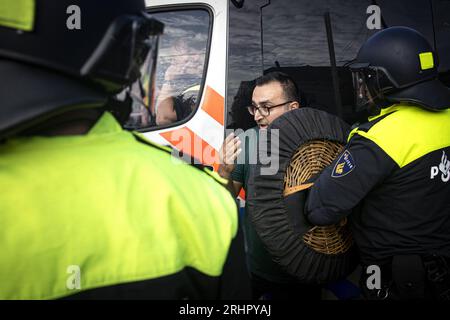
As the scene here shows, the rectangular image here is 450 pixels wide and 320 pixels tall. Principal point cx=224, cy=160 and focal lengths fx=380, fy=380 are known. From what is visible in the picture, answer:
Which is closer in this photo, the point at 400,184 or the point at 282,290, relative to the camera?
the point at 400,184

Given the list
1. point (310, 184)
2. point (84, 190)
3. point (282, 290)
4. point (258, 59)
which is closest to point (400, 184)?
point (310, 184)

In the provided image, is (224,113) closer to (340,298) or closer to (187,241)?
(340,298)

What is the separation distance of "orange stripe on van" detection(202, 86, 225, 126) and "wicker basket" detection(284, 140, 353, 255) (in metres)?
0.64

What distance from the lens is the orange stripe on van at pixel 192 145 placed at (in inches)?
89.7

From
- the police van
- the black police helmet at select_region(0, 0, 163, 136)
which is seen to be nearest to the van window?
the police van

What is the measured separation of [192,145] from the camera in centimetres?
233

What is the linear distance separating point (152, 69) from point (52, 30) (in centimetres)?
35

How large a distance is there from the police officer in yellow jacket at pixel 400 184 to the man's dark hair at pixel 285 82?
0.63 meters

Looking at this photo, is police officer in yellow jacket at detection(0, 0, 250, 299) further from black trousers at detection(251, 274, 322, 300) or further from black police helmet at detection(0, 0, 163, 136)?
black trousers at detection(251, 274, 322, 300)

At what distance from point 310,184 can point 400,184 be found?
15.8 inches

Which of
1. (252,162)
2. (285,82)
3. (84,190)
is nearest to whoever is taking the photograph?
(84,190)

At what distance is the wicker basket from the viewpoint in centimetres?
180

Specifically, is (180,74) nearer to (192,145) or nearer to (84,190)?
(192,145)

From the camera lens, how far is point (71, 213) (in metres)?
0.68
